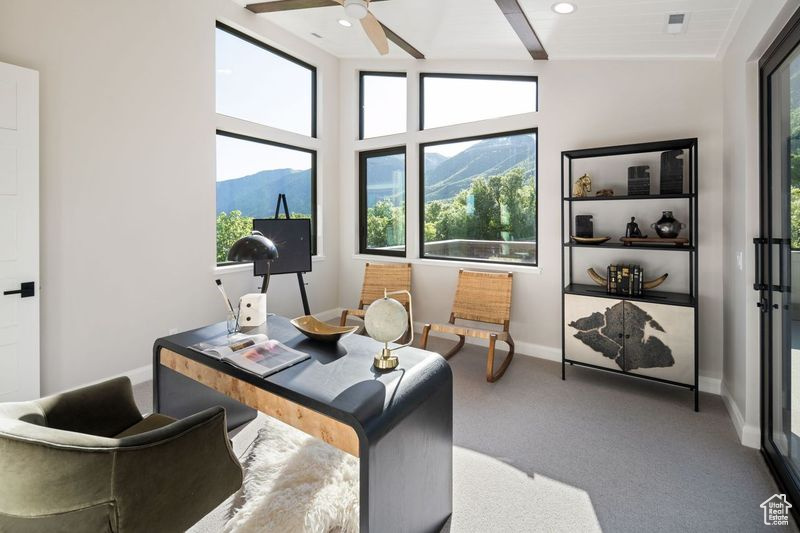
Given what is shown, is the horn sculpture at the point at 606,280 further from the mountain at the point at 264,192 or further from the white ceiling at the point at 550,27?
the mountain at the point at 264,192

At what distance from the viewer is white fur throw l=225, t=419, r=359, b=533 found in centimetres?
173

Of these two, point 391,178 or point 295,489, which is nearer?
point 295,489

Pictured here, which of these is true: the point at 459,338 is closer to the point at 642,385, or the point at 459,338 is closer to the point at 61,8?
the point at 642,385

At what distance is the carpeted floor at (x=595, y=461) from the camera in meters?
1.84

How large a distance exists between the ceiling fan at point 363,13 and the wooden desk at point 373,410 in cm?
199

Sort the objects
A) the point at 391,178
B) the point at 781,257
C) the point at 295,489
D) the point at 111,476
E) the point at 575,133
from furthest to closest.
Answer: the point at 391,178 → the point at 575,133 → the point at 781,257 → the point at 295,489 → the point at 111,476

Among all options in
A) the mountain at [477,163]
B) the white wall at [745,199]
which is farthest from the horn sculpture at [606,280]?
the mountain at [477,163]

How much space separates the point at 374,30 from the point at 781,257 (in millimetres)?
2696

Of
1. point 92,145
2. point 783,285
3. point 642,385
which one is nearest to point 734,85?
point 783,285

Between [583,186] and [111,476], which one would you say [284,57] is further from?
[111,476]

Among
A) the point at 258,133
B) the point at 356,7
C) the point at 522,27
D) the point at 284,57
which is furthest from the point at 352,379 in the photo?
the point at 284,57

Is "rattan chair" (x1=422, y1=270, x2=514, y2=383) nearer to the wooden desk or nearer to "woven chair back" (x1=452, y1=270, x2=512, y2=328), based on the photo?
"woven chair back" (x1=452, y1=270, x2=512, y2=328)

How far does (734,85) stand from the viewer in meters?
2.62

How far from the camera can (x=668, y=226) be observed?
3.06 m
